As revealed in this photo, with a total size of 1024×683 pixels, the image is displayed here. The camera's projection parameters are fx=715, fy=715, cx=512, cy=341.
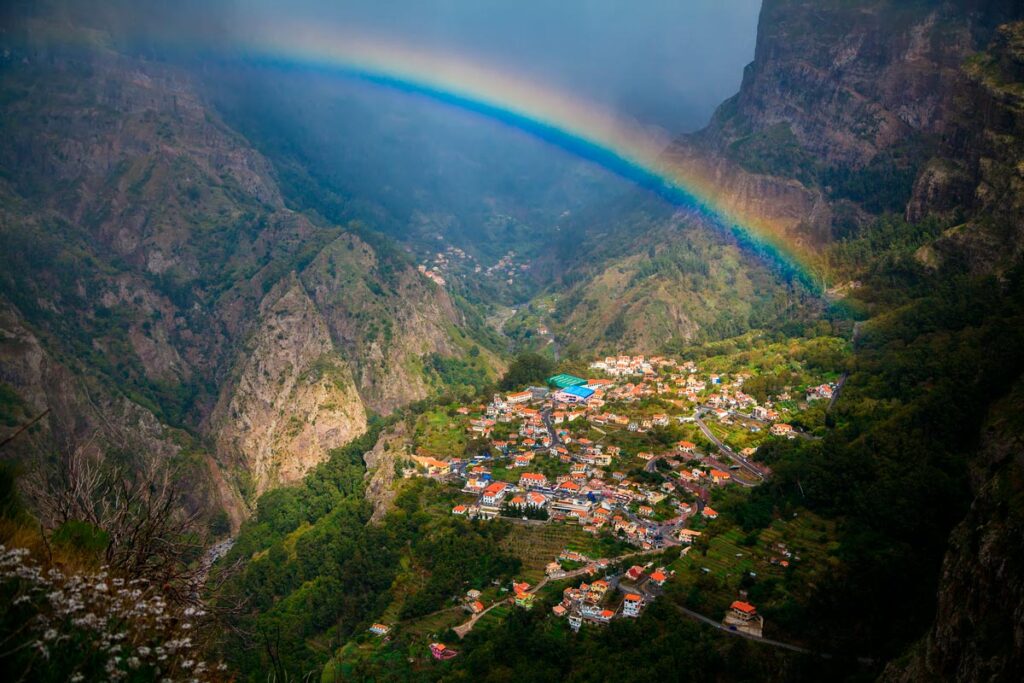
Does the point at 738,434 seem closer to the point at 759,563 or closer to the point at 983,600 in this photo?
the point at 759,563

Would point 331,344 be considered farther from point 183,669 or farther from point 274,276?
point 183,669

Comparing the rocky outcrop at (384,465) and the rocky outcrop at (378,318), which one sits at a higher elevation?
the rocky outcrop at (378,318)

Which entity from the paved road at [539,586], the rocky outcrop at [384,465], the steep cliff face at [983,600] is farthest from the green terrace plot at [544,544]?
the steep cliff face at [983,600]

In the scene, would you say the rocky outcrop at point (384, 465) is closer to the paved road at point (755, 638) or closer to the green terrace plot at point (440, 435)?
the green terrace plot at point (440, 435)

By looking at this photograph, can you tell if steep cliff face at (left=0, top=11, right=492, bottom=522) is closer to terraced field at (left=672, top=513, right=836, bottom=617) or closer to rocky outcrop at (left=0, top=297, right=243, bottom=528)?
rocky outcrop at (left=0, top=297, right=243, bottom=528)

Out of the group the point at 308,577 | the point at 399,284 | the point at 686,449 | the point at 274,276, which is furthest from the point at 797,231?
the point at 308,577
